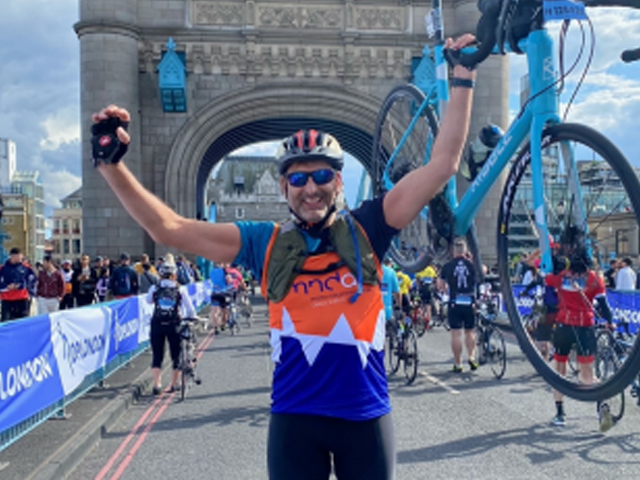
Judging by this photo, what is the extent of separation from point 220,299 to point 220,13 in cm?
1106

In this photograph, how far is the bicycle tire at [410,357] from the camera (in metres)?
9.95

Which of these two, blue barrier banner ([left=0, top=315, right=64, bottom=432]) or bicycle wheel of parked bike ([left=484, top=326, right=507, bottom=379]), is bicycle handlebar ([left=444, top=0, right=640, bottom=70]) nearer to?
blue barrier banner ([left=0, top=315, right=64, bottom=432])

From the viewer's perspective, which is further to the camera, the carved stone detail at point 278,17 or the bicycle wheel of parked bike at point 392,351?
the carved stone detail at point 278,17

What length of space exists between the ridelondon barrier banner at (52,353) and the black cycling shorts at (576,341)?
15.9ft

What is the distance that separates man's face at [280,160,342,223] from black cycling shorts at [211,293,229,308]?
13.9 metres

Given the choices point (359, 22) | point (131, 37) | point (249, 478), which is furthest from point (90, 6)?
point (249, 478)

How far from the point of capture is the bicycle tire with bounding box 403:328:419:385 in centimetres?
995

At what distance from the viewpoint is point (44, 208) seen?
117875 mm

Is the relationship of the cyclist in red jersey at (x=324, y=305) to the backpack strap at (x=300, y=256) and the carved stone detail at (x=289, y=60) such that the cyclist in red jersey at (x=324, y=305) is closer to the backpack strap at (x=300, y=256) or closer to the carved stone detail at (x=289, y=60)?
the backpack strap at (x=300, y=256)

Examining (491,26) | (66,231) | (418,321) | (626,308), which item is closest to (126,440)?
(626,308)

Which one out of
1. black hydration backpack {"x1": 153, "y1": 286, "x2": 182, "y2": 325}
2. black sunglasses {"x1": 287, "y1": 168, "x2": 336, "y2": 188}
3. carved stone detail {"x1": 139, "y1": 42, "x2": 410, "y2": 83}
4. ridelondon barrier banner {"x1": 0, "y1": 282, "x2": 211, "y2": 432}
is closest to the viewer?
black sunglasses {"x1": 287, "y1": 168, "x2": 336, "y2": 188}

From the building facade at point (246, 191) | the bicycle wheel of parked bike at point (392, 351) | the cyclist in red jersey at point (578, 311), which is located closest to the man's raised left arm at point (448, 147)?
the cyclist in red jersey at point (578, 311)

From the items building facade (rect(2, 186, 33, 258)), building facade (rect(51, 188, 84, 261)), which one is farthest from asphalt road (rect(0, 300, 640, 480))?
building facade (rect(51, 188, 84, 261))

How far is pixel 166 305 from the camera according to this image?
9.45 meters
